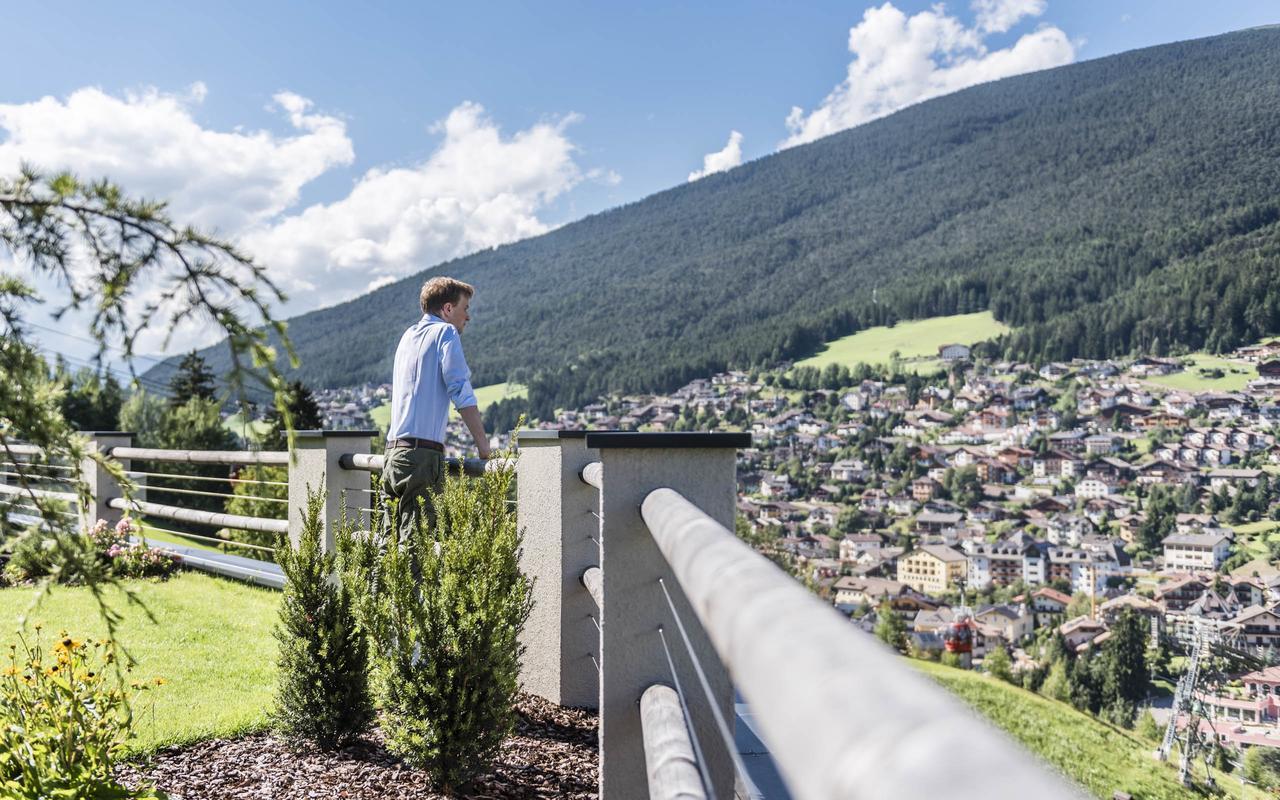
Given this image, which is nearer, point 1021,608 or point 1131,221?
point 1021,608

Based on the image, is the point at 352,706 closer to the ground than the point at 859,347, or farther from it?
closer to the ground

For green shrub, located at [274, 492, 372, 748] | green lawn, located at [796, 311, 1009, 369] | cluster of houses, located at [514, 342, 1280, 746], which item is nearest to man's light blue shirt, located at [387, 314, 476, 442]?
green shrub, located at [274, 492, 372, 748]

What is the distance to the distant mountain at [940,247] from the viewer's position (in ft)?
388

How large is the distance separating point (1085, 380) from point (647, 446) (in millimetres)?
123341

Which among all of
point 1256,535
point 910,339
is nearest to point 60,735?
point 1256,535

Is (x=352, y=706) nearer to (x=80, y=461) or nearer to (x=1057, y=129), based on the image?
(x=80, y=461)

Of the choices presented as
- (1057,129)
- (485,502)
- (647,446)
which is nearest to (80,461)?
(647,446)

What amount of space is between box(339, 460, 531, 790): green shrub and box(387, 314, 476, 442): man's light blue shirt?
105cm

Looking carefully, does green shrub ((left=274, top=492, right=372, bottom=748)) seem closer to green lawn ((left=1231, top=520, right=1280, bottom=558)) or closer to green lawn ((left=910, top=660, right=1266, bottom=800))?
green lawn ((left=910, top=660, right=1266, bottom=800))

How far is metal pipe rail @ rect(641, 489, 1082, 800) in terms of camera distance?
1.11ft

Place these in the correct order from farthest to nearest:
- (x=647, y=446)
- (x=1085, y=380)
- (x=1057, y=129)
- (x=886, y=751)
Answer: (x=1057, y=129)
(x=1085, y=380)
(x=647, y=446)
(x=886, y=751)

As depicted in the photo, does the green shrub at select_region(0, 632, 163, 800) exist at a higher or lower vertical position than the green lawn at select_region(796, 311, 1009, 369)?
lower

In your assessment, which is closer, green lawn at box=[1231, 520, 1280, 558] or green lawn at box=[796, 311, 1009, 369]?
green lawn at box=[1231, 520, 1280, 558]

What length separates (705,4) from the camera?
600 ft
